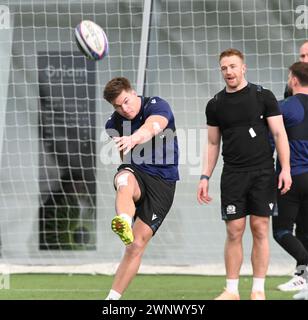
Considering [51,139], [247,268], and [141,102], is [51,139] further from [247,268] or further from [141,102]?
[141,102]

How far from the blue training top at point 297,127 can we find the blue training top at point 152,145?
965 millimetres

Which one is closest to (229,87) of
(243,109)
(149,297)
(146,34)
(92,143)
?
(243,109)

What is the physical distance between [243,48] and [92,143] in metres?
1.87

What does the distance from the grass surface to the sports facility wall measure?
23.0 inches

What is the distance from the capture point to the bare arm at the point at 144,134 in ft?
21.2

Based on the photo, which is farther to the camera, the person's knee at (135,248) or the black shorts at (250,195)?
the black shorts at (250,195)

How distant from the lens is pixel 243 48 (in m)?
10.0

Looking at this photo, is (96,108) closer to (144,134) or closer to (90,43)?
(90,43)

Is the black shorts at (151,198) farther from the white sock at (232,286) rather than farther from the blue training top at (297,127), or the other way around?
the blue training top at (297,127)

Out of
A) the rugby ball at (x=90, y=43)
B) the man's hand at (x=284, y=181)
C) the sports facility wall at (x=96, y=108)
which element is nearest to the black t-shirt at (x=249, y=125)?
the man's hand at (x=284, y=181)

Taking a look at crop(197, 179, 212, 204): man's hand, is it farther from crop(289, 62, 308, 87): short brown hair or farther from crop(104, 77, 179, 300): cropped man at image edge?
crop(289, 62, 308, 87): short brown hair

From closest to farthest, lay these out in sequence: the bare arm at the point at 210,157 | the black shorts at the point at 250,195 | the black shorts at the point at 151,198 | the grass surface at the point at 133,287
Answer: the black shorts at the point at 151,198 → the black shorts at the point at 250,195 → the bare arm at the point at 210,157 → the grass surface at the point at 133,287

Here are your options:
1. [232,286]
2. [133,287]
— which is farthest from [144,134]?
[133,287]

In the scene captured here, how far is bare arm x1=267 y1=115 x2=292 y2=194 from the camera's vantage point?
6.98 m
